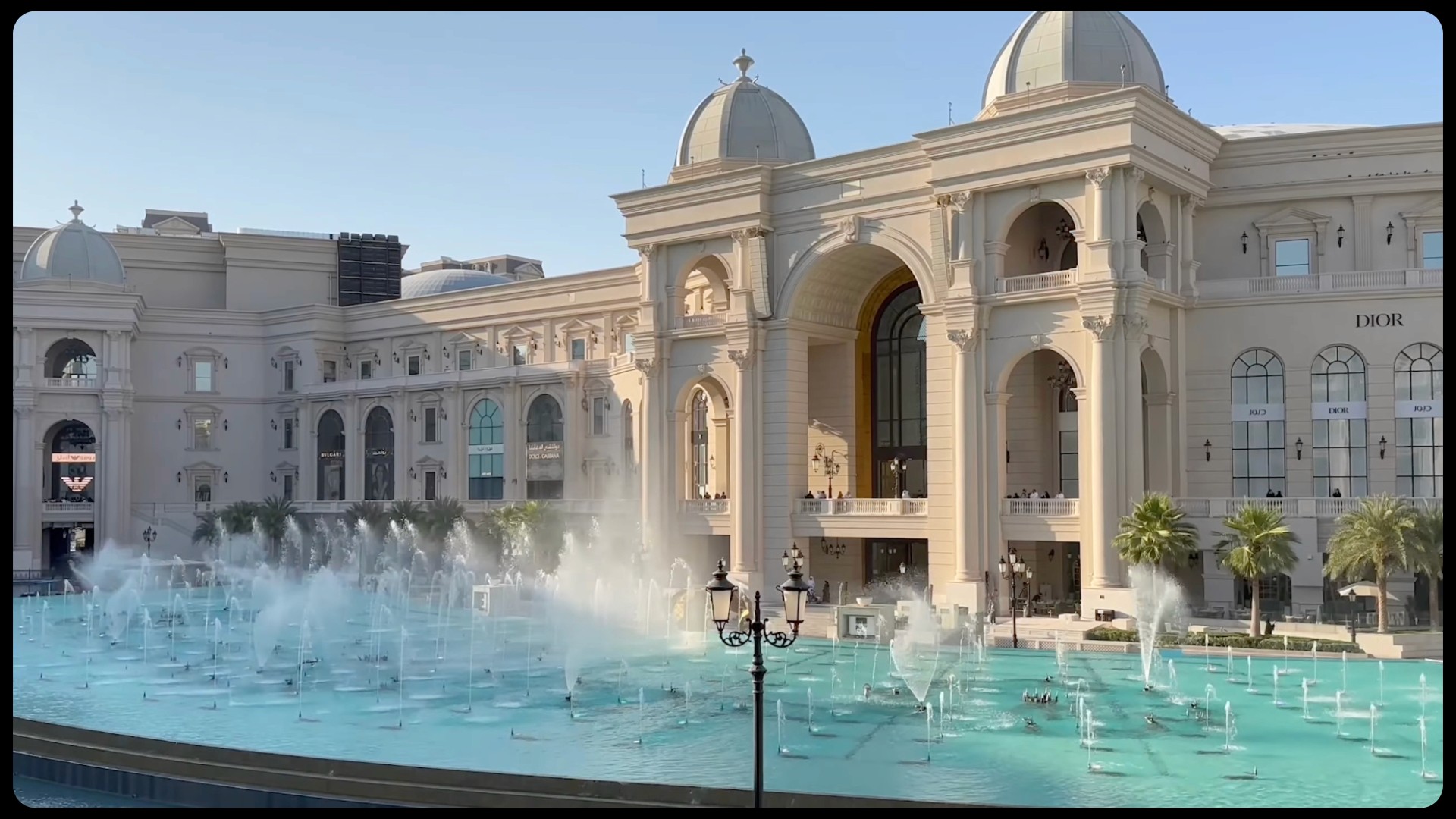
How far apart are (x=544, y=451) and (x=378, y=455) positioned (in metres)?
11.6

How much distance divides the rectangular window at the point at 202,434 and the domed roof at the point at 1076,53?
4731 cm

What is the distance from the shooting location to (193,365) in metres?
76.2

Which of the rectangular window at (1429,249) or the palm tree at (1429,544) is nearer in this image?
the palm tree at (1429,544)

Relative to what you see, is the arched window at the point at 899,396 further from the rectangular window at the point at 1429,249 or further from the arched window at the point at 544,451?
the arched window at the point at 544,451

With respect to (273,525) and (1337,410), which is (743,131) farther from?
(273,525)

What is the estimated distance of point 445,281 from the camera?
88562mm

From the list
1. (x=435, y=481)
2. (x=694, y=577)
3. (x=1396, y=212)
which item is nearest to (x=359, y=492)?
(x=435, y=481)

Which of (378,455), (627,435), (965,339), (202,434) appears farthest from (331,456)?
(965,339)

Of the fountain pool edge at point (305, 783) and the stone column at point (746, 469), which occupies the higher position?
the stone column at point (746, 469)

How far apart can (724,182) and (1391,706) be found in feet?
95.8

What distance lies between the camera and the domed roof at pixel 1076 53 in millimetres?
46125

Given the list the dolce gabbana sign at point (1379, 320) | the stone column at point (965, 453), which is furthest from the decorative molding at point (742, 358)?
the dolce gabbana sign at point (1379, 320)

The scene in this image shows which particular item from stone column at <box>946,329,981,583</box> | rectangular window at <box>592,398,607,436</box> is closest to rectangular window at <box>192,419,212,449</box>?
rectangular window at <box>592,398,607,436</box>

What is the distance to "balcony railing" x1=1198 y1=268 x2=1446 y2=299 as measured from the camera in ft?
142
